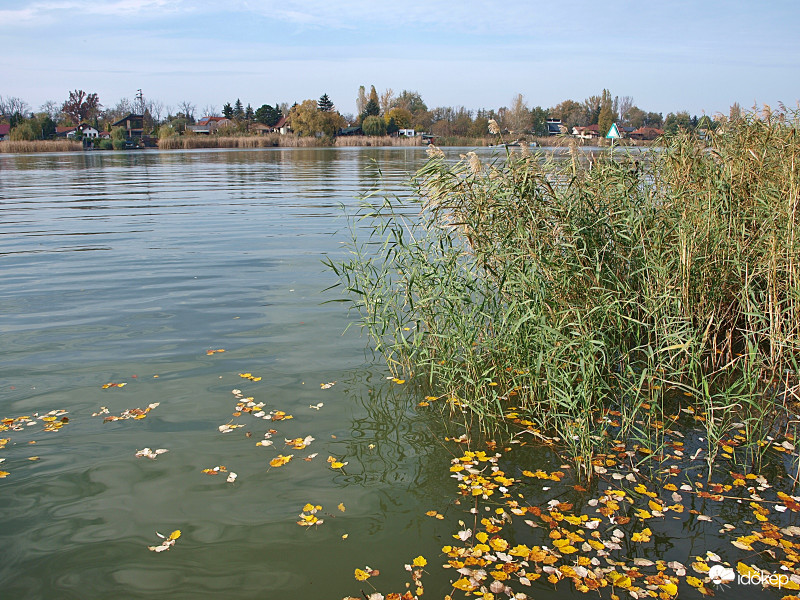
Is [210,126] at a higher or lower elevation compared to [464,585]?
higher

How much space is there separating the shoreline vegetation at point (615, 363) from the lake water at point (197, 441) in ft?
1.63

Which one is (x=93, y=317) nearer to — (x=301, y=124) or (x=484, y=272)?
(x=484, y=272)

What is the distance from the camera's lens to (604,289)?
609cm

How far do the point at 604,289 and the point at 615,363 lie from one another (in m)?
1.14

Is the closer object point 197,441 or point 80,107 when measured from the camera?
point 197,441

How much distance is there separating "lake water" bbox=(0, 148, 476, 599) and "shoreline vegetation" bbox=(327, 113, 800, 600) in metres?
0.50

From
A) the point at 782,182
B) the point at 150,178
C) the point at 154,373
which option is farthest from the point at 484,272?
the point at 150,178

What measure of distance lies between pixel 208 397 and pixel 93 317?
4.03 m

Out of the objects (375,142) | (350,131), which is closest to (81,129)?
(350,131)

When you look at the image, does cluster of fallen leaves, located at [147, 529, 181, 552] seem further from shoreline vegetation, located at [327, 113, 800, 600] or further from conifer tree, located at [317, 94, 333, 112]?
conifer tree, located at [317, 94, 333, 112]

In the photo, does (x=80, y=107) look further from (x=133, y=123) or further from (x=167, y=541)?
(x=167, y=541)

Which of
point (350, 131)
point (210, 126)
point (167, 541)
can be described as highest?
point (210, 126)
